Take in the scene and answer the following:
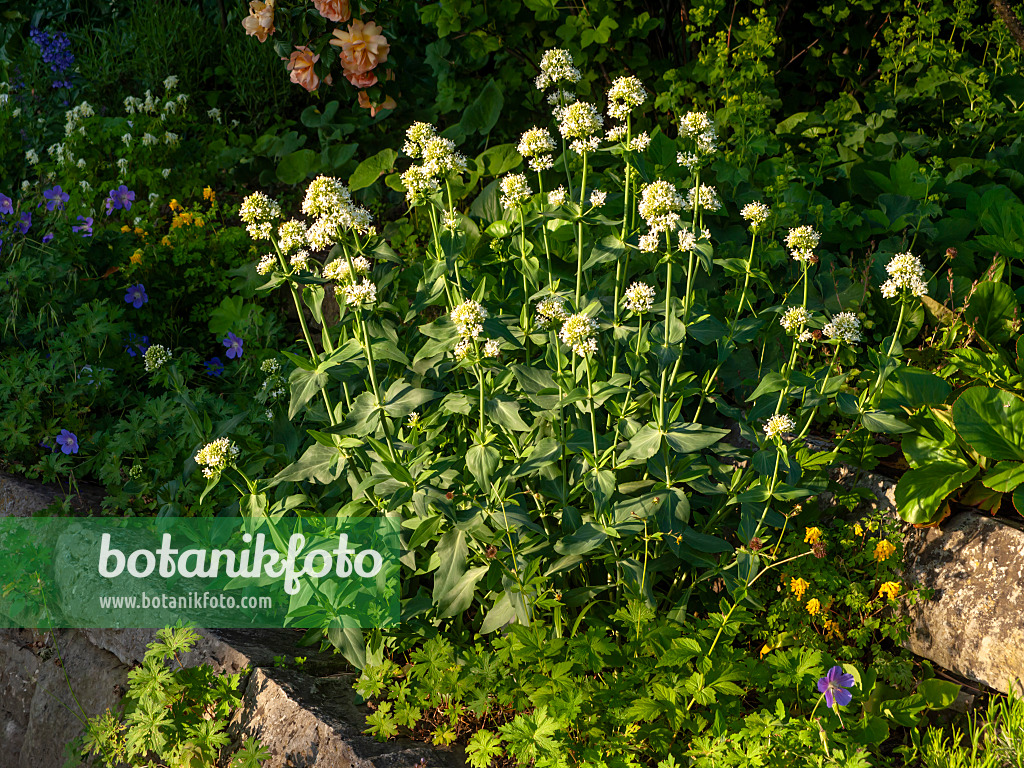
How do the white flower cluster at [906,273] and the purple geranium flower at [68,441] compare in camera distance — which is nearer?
the white flower cluster at [906,273]

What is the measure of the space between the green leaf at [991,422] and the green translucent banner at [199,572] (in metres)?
1.66

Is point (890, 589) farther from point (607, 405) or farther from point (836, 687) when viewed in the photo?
point (607, 405)

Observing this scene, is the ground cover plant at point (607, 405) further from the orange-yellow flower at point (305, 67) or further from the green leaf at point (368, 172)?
the orange-yellow flower at point (305, 67)

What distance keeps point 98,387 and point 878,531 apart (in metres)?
2.98

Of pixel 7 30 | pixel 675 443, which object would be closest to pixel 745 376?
pixel 675 443

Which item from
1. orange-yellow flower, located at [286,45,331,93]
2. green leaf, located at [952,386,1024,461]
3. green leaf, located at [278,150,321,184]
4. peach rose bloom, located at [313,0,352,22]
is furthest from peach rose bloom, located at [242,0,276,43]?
green leaf, located at [952,386,1024,461]

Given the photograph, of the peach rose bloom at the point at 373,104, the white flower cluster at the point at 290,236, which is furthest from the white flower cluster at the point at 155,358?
the peach rose bloom at the point at 373,104

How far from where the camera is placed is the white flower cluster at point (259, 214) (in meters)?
2.23

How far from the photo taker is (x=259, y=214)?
231 cm

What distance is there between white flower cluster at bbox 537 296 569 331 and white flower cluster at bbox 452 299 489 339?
173 millimetres

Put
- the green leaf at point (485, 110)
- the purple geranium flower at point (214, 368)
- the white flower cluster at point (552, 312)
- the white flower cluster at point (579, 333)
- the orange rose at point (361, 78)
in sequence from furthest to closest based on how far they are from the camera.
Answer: the orange rose at point (361, 78), the green leaf at point (485, 110), the purple geranium flower at point (214, 368), the white flower cluster at point (552, 312), the white flower cluster at point (579, 333)

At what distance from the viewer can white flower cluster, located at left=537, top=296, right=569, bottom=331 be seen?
2113 millimetres

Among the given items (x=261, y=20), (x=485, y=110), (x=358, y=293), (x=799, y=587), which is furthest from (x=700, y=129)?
(x=261, y=20)

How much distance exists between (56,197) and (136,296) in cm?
90
